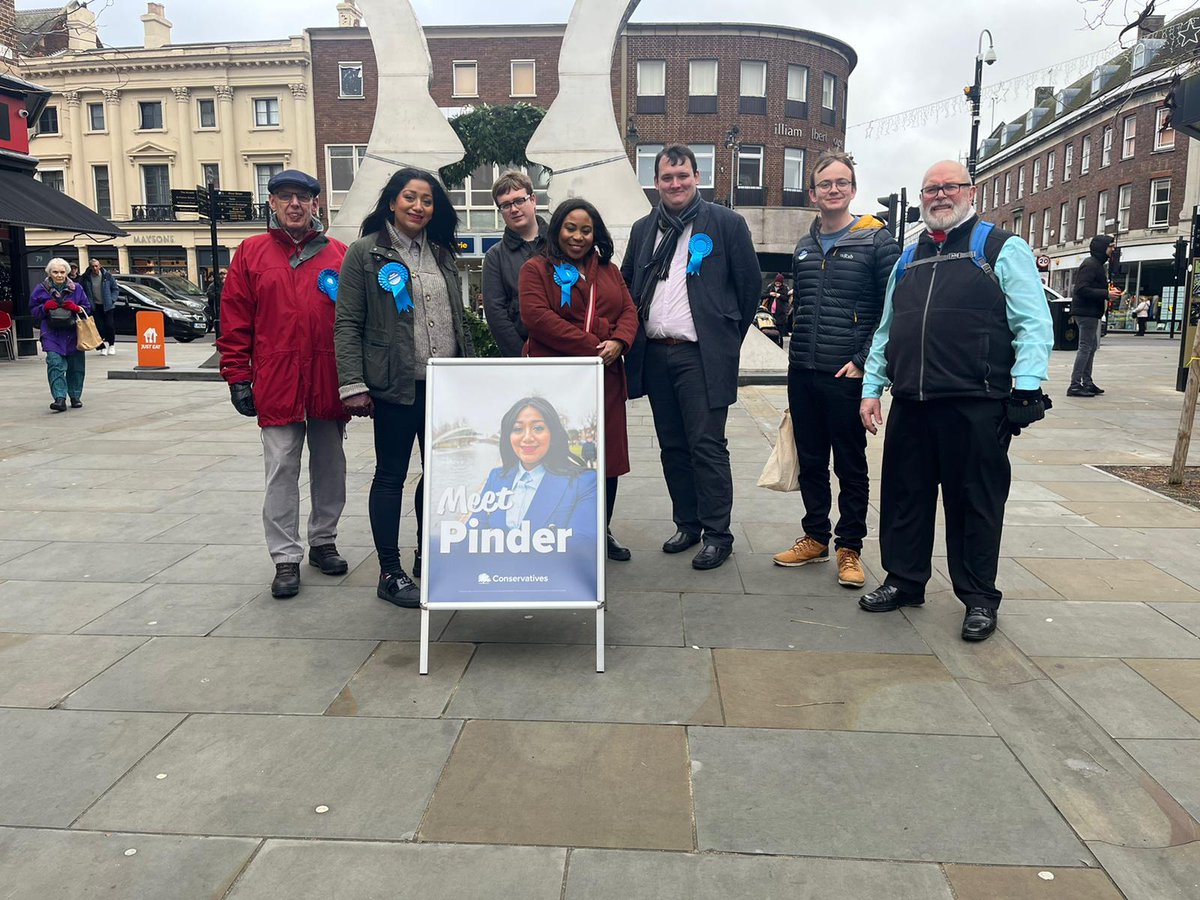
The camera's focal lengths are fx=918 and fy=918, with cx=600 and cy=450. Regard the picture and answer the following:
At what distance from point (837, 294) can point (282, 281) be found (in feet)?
8.76

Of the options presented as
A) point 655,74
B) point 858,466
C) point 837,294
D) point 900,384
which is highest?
point 655,74

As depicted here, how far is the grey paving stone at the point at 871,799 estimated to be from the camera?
2.38 metres

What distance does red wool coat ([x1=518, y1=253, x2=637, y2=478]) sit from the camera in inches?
170

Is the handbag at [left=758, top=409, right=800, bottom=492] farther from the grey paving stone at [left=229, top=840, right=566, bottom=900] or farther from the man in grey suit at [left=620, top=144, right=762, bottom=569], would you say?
the grey paving stone at [left=229, top=840, right=566, bottom=900]

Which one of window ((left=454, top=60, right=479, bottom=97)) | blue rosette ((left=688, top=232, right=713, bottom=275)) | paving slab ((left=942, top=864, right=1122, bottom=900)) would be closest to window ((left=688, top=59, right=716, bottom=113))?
window ((left=454, top=60, right=479, bottom=97))

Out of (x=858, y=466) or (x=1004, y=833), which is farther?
(x=858, y=466)

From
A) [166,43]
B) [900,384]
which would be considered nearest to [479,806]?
[900,384]

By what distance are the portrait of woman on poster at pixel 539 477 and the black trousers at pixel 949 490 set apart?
1.48 metres

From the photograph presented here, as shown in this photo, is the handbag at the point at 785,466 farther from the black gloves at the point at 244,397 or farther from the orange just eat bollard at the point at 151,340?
the orange just eat bollard at the point at 151,340

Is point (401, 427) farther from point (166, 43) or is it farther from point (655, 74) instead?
point (166, 43)

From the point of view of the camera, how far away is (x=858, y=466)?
475 centimetres

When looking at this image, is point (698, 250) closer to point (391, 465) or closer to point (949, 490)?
point (949, 490)

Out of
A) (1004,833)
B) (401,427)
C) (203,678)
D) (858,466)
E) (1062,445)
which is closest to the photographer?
(1004,833)

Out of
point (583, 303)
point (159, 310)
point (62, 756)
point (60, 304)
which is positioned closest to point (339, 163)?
point (159, 310)
